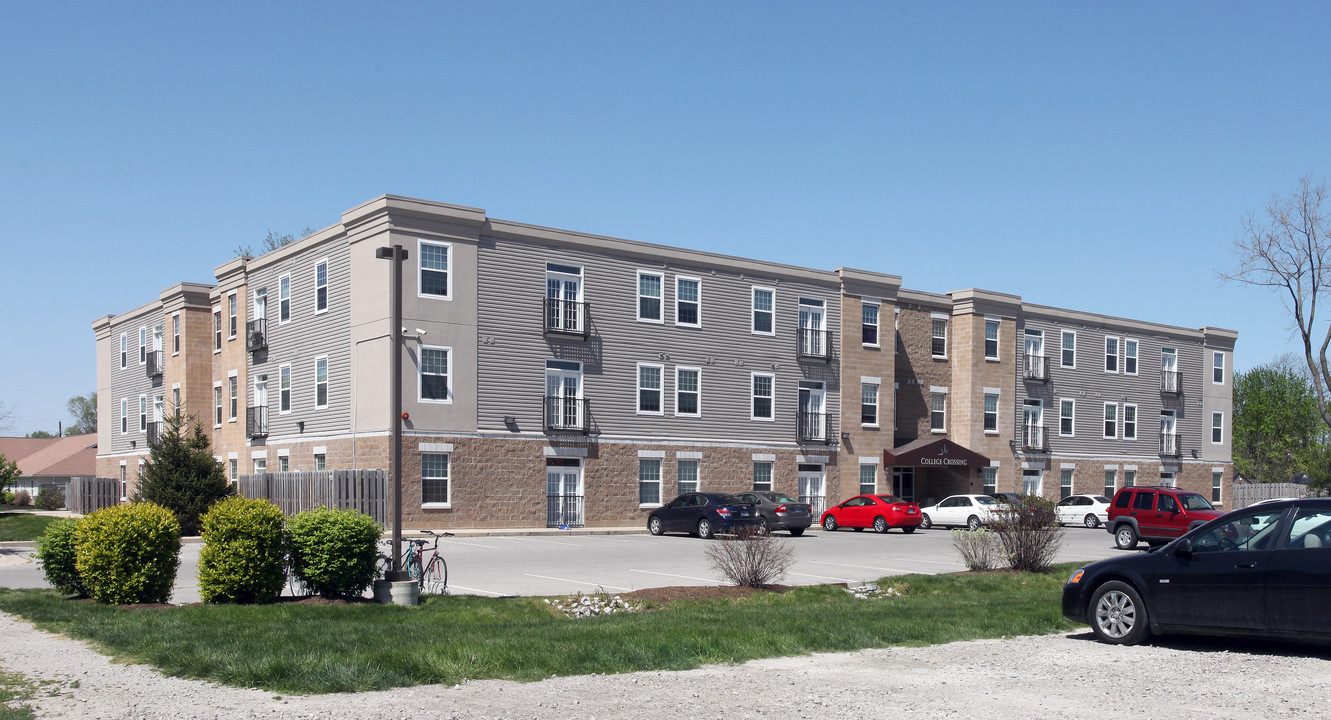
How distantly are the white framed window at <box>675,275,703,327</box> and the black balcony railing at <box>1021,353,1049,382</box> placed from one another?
1849 cm

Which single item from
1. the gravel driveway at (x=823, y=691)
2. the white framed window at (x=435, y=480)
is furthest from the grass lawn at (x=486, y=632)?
the white framed window at (x=435, y=480)

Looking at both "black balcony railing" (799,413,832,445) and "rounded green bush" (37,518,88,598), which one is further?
"black balcony railing" (799,413,832,445)

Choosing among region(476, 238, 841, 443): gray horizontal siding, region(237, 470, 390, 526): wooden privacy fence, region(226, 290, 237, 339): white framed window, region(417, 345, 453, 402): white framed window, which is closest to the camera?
region(237, 470, 390, 526): wooden privacy fence

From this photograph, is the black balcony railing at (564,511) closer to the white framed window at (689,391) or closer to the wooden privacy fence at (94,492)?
the white framed window at (689,391)

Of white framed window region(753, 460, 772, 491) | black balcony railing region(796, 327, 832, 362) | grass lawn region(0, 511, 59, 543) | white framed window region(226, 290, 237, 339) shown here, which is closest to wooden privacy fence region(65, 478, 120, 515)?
grass lawn region(0, 511, 59, 543)

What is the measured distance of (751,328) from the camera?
42250mm

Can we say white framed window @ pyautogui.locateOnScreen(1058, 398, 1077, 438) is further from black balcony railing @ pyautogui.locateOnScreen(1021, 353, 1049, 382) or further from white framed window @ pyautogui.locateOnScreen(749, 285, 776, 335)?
white framed window @ pyautogui.locateOnScreen(749, 285, 776, 335)

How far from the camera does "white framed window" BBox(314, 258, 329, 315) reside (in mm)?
37469

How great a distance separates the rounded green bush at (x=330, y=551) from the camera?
15.2m

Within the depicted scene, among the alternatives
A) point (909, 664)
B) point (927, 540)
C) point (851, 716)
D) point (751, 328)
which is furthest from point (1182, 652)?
point (751, 328)

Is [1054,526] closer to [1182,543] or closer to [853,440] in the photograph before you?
[1182,543]

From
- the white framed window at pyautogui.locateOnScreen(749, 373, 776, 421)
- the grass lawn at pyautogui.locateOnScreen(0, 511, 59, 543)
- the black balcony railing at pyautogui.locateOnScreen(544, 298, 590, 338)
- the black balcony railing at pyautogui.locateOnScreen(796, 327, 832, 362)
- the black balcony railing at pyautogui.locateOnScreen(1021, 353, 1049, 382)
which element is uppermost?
the black balcony railing at pyautogui.locateOnScreen(544, 298, 590, 338)

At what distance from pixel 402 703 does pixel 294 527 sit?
7536mm

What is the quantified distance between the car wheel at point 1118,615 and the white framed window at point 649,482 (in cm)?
2803
